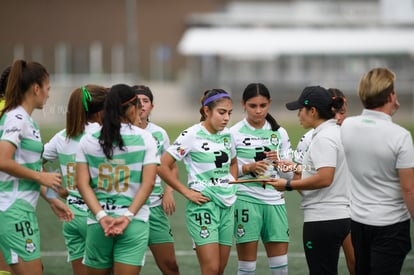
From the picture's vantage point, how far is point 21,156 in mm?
6457

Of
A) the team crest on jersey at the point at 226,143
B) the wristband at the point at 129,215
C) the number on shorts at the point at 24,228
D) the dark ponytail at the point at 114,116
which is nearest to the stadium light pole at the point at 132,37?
the team crest on jersey at the point at 226,143

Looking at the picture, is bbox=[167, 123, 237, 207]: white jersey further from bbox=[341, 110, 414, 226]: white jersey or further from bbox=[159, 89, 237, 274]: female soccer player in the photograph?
bbox=[341, 110, 414, 226]: white jersey

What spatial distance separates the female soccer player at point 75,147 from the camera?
7.07 metres

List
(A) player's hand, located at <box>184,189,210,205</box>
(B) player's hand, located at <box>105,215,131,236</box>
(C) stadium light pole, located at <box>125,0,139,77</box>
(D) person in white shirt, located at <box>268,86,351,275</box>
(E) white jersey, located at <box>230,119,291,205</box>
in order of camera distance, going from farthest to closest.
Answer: (C) stadium light pole, located at <box>125,0,139,77</box> → (E) white jersey, located at <box>230,119,291,205</box> → (A) player's hand, located at <box>184,189,210,205</box> → (D) person in white shirt, located at <box>268,86,351,275</box> → (B) player's hand, located at <box>105,215,131,236</box>

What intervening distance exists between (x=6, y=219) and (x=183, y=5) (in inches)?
1947

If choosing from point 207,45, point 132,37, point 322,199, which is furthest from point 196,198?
point 132,37

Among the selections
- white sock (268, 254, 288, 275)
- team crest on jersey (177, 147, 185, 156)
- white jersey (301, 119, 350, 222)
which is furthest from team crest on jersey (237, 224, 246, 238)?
white jersey (301, 119, 350, 222)

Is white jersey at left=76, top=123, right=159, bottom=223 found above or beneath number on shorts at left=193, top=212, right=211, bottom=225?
above

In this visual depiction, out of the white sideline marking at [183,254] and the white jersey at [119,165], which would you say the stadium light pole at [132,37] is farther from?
the white jersey at [119,165]

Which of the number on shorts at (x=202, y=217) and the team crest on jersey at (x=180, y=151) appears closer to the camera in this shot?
the number on shorts at (x=202, y=217)

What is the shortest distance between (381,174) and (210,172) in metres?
2.02

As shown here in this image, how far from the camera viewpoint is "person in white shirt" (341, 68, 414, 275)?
596 centimetres

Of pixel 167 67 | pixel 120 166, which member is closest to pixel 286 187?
pixel 120 166

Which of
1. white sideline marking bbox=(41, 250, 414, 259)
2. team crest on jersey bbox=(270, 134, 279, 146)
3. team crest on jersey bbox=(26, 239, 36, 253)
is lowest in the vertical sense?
white sideline marking bbox=(41, 250, 414, 259)
